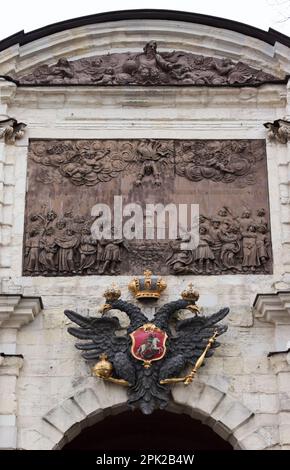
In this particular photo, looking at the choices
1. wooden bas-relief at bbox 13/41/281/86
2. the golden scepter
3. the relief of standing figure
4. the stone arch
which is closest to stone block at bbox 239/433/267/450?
the stone arch

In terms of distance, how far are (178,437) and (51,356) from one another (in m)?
Result: 3.12

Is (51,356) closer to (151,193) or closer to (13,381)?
(13,381)

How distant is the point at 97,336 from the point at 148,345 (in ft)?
2.06

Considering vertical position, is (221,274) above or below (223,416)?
above

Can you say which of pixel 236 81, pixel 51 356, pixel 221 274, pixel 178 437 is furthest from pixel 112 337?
pixel 236 81

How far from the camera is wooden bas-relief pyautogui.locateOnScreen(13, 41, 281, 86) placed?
12.8 meters

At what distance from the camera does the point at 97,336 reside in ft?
36.8

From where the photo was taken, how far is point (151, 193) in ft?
40.1

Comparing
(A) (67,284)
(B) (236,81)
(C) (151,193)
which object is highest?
(B) (236,81)

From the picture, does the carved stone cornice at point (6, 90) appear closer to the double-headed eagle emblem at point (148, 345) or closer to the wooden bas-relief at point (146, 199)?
the wooden bas-relief at point (146, 199)

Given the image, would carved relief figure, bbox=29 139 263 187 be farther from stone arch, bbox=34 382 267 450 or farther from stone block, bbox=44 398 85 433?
stone block, bbox=44 398 85 433

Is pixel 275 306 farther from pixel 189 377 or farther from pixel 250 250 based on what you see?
pixel 189 377

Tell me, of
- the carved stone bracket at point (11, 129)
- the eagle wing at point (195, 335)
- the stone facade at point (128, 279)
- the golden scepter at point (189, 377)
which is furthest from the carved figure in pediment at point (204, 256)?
the carved stone bracket at point (11, 129)
